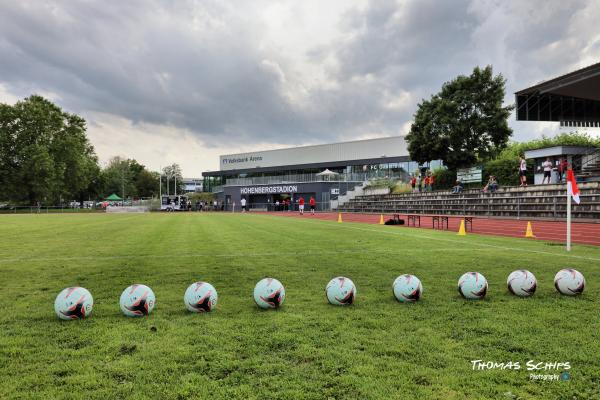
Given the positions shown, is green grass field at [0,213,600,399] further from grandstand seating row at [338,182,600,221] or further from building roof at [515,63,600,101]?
grandstand seating row at [338,182,600,221]

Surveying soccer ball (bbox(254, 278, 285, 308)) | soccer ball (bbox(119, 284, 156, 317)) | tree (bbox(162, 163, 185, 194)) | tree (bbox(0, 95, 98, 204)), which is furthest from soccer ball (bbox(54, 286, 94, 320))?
tree (bbox(162, 163, 185, 194))

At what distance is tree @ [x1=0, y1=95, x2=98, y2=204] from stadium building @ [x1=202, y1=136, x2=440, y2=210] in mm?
25894

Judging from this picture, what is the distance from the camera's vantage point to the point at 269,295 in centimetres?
558

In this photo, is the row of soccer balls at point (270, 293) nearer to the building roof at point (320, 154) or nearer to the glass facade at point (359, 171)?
the glass facade at point (359, 171)

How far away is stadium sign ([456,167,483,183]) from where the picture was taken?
34.3m

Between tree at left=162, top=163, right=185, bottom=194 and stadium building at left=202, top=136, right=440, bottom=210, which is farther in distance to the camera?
tree at left=162, top=163, right=185, bottom=194

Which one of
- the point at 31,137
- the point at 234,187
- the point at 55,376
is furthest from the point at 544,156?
the point at 31,137

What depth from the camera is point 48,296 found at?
6.43m

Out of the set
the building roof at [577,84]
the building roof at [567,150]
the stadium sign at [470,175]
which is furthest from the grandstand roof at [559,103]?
the stadium sign at [470,175]

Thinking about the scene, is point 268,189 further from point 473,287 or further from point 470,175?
point 473,287

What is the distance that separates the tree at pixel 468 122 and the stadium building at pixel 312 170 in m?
9.81

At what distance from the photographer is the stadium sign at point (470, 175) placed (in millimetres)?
34281

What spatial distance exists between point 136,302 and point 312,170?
2730 inches

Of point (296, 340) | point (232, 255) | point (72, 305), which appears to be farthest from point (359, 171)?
point (296, 340)
